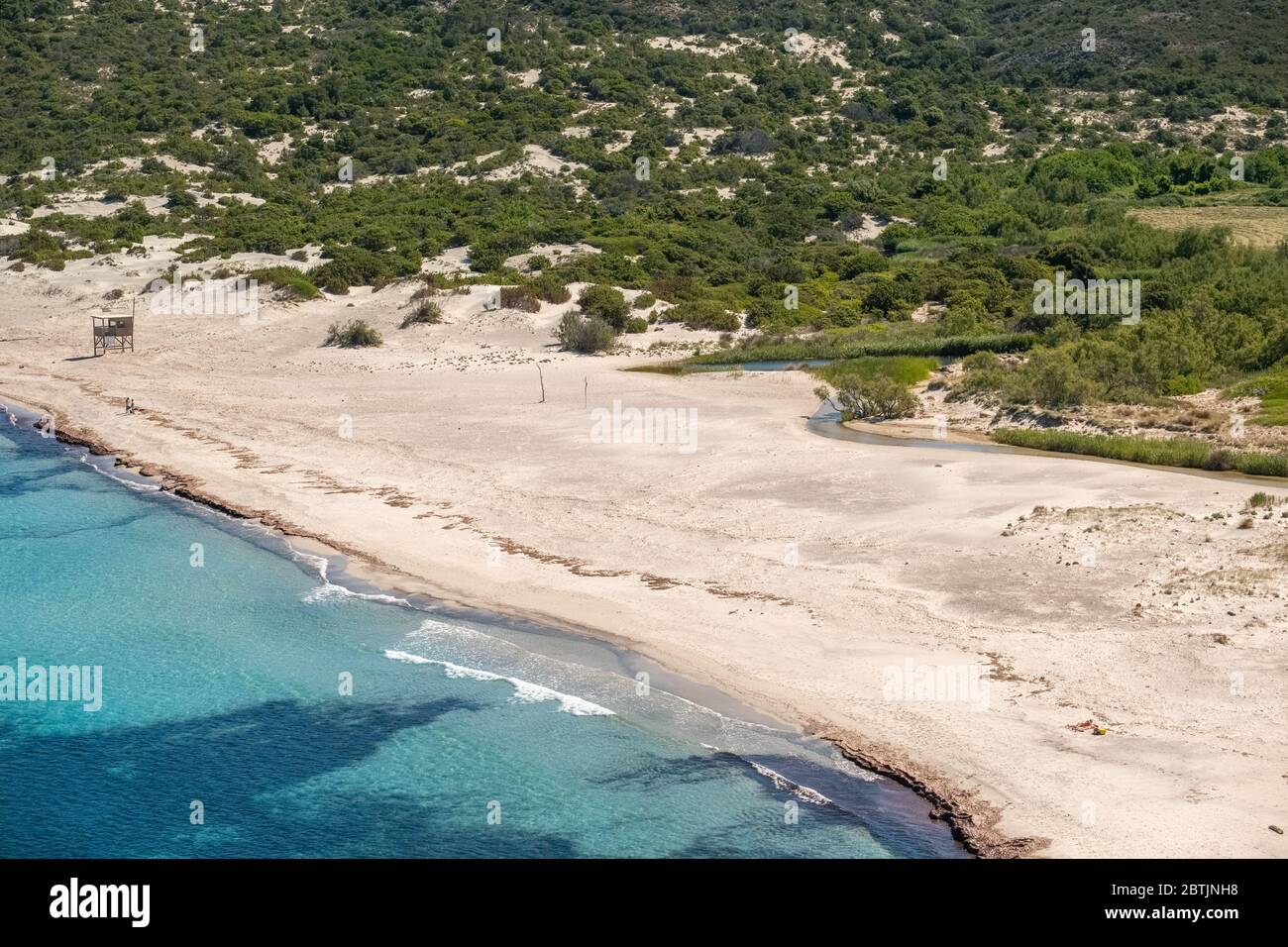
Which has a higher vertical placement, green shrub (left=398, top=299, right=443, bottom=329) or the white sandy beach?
green shrub (left=398, top=299, right=443, bottom=329)

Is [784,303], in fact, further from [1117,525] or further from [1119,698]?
[1119,698]

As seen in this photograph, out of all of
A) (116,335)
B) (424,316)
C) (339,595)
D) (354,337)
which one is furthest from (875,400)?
(116,335)

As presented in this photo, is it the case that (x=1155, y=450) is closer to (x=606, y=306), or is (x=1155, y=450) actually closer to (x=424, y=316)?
(x=606, y=306)

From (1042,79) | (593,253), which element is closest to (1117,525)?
(593,253)

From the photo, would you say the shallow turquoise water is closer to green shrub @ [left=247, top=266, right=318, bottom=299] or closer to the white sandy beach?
the white sandy beach

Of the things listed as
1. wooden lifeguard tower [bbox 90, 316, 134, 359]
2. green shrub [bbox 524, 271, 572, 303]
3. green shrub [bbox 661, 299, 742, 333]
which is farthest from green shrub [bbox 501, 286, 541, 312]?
wooden lifeguard tower [bbox 90, 316, 134, 359]
